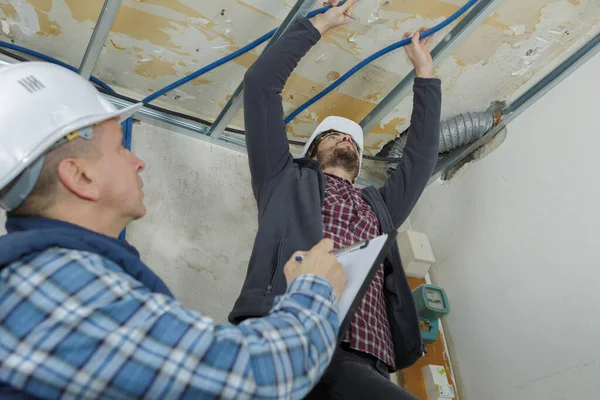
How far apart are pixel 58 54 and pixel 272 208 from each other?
A: 38.8 inches

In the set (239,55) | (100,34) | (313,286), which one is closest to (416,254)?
Answer: (239,55)

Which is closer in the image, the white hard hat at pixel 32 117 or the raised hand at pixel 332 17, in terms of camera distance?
the white hard hat at pixel 32 117

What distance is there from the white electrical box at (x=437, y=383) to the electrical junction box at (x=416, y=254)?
362 mm

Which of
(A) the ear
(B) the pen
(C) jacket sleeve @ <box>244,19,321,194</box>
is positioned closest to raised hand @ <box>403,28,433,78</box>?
(C) jacket sleeve @ <box>244,19,321,194</box>

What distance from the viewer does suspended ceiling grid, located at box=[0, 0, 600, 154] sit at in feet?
4.88

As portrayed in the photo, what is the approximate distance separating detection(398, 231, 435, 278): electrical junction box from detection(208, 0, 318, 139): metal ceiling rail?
31.6 inches

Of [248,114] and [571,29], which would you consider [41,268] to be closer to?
[248,114]

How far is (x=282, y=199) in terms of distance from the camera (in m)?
1.27

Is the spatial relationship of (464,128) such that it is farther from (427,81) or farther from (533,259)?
(533,259)

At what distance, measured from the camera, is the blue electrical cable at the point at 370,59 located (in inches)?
54.9

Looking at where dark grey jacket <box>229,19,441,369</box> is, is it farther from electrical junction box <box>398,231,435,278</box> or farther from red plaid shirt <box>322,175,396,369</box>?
electrical junction box <box>398,231,435,278</box>

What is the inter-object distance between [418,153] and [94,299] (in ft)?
3.97

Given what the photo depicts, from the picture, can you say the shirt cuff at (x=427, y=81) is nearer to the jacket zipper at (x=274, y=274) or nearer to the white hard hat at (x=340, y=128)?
the white hard hat at (x=340, y=128)

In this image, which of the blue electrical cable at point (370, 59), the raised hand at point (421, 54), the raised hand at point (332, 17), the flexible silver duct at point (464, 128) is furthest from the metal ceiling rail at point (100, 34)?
the flexible silver duct at point (464, 128)
